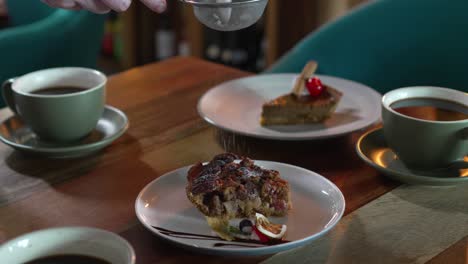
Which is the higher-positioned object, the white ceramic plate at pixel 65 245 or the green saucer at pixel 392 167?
the white ceramic plate at pixel 65 245

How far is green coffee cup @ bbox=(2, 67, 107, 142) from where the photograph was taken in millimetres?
1064

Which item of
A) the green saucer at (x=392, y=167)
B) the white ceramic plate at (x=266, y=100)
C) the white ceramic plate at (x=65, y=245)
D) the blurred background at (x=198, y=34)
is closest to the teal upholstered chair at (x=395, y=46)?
the white ceramic plate at (x=266, y=100)

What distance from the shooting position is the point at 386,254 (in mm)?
798

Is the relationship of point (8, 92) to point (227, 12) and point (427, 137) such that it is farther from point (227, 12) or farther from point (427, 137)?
point (427, 137)

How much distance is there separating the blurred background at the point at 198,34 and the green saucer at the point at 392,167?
1285mm

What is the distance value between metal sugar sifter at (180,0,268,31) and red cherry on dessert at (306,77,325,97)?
199 mm

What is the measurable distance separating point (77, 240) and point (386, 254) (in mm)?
362

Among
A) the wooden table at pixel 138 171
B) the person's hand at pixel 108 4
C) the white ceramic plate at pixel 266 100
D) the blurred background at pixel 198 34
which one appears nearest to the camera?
the wooden table at pixel 138 171

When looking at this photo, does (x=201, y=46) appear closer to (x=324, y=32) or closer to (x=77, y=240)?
(x=324, y=32)

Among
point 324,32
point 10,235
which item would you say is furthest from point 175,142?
point 324,32

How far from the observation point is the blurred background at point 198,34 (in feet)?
9.02

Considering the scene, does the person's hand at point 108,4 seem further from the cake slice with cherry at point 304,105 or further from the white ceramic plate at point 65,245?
the white ceramic plate at point 65,245

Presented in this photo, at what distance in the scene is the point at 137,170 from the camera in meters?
1.02

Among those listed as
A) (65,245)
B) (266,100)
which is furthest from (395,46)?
(65,245)
